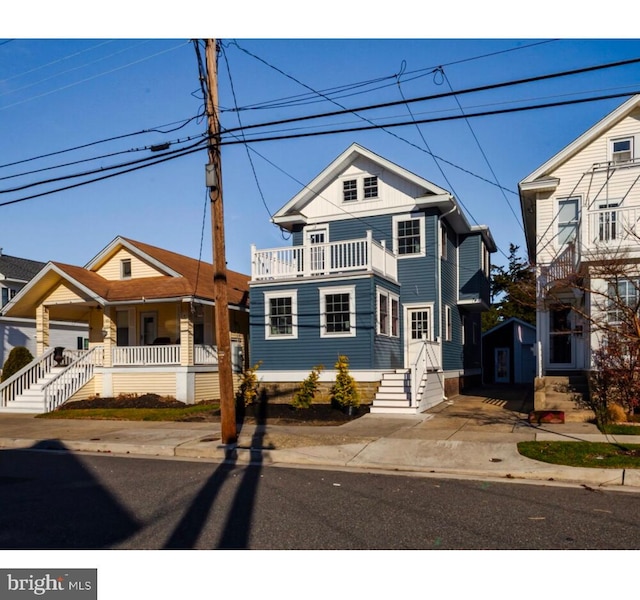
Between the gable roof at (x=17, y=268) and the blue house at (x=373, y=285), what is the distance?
68.3ft

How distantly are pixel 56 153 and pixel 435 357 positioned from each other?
43.2ft

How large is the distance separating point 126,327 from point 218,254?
46.4 feet

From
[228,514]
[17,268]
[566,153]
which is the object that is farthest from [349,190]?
[17,268]

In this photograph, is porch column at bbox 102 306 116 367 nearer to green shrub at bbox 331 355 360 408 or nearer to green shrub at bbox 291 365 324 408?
green shrub at bbox 291 365 324 408

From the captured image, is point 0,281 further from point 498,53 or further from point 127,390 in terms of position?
point 498,53

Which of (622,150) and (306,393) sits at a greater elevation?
(622,150)

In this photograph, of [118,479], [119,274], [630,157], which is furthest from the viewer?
[119,274]

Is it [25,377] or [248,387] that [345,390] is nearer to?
[248,387]

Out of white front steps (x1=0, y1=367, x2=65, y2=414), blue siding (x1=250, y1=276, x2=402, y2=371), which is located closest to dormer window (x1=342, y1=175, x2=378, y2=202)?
blue siding (x1=250, y1=276, x2=402, y2=371)

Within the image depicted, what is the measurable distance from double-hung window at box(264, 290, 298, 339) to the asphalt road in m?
10.4

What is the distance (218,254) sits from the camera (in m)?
12.8

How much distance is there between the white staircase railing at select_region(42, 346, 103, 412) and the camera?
70.3ft

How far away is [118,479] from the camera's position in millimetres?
9789
